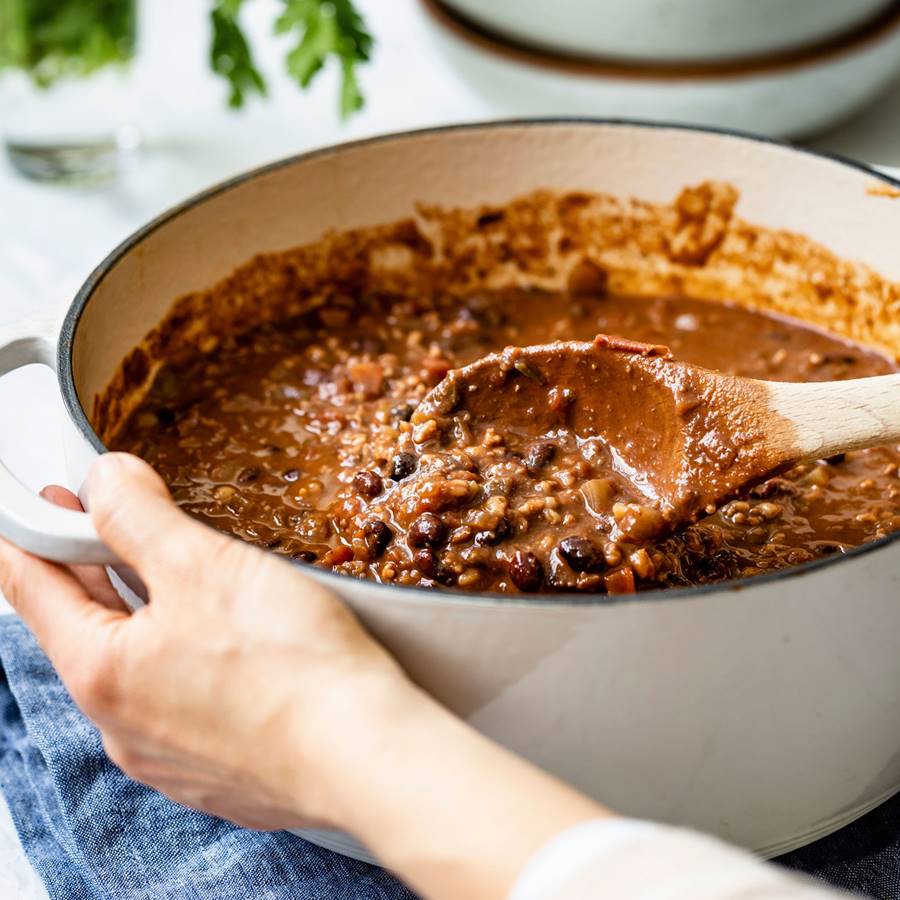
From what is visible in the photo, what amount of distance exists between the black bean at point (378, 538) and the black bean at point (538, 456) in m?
0.25

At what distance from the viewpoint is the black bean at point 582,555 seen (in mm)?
1873

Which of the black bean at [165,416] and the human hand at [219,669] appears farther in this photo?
the black bean at [165,416]

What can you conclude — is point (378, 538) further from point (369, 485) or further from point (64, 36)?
point (64, 36)

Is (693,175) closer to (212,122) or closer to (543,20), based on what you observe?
(543,20)

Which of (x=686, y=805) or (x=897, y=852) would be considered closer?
(x=686, y=805)

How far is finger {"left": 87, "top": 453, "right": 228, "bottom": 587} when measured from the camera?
154 cm

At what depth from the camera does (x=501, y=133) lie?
2.88 m

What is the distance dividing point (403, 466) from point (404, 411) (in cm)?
32

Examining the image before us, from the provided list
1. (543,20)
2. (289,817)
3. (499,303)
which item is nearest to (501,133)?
(499,303)

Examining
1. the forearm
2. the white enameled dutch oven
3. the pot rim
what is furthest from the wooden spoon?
the forearm

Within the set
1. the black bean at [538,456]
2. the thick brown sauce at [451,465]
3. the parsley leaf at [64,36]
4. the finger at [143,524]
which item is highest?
the parsley leaf at [64,36]

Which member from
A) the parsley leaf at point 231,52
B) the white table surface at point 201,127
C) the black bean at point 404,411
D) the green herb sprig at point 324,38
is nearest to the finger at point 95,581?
the black bean at point 404,411

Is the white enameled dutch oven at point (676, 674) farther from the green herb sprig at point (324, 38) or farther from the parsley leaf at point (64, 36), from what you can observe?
the parsley leaf at point (64, 36)

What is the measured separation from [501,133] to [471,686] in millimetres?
1657
